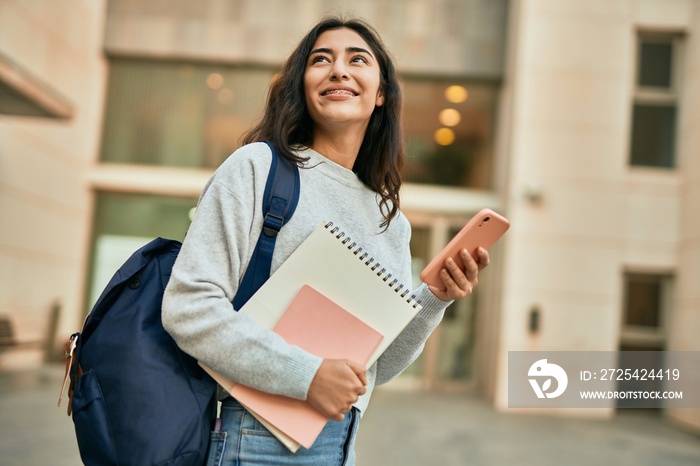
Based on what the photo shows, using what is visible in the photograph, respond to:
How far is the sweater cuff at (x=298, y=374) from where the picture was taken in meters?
1.25

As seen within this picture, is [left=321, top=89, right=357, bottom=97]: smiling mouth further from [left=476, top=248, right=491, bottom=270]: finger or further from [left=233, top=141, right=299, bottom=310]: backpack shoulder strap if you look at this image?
[left=476, top=248, right=491, bottom=270]: finger

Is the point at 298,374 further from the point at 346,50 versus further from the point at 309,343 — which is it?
the point at 346,50

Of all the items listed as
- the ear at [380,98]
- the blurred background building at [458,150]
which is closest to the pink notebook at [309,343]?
the ear at [380,98]

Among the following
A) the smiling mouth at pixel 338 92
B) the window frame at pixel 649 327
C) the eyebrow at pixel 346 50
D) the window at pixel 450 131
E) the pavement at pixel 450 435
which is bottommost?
the pavement at pixel 450 435

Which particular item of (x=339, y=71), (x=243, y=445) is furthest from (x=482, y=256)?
(x=243, y=445)

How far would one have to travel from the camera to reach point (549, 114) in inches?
389

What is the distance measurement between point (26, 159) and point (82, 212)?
1317mm

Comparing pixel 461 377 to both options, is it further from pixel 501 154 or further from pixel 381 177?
pixel 381 177

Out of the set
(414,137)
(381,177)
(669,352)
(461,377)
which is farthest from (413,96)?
(381,177)

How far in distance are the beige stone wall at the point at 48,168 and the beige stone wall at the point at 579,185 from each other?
6895mm

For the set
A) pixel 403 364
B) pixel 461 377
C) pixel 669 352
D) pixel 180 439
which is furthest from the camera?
pixel 461 377

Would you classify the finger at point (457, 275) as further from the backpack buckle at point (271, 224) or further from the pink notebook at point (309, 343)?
the backpack buckle at point (271, 224)

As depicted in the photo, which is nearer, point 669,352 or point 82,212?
point 669,352

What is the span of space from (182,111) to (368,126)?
31.9ft
